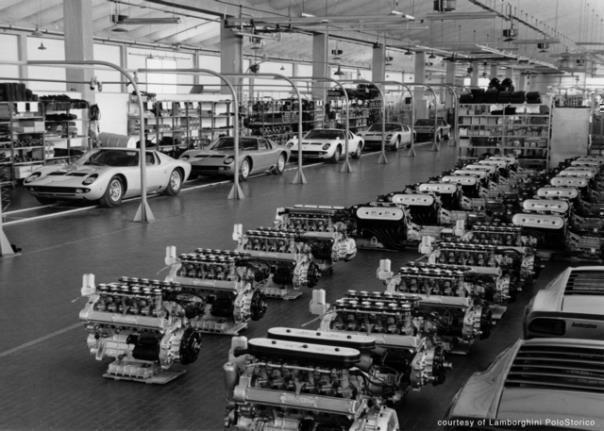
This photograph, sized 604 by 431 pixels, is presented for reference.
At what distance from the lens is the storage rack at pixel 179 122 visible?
85.6 feet

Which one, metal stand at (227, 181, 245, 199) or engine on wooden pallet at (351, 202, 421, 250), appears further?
metal stand at (227, 181, 245, 199)

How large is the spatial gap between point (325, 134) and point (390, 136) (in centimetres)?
589

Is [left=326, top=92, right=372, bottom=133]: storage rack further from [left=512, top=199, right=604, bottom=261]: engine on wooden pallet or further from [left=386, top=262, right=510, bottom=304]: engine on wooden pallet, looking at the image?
[left=386, top=262, right=510, bottom=304]: engine on wooden pallet

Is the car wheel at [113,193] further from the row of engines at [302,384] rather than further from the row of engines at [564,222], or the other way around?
the row of engines at [302,384]

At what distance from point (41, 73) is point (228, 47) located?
1254 centimetres

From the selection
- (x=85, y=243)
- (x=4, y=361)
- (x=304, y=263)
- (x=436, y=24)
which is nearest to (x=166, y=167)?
(x=85, y=243)

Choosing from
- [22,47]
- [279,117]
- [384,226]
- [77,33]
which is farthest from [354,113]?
[384,226]

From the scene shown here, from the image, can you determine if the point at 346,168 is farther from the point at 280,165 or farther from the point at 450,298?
the point at 450,298

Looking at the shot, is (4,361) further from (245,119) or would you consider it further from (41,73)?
(41,73)

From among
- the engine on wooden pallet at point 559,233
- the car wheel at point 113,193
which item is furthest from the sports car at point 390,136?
the engine on wooden pallet at point 559,233

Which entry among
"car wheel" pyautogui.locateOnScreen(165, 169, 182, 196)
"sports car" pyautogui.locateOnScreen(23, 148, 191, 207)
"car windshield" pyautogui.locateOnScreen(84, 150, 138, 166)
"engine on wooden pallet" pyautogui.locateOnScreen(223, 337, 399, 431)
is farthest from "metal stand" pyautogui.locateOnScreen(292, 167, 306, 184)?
"engine on wooden pallet" pyautogui.locateOnScreen(223, 337, 399, 431)

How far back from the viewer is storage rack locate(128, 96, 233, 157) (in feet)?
85.6

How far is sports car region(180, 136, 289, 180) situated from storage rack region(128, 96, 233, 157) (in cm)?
276

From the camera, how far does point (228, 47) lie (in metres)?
31.5
